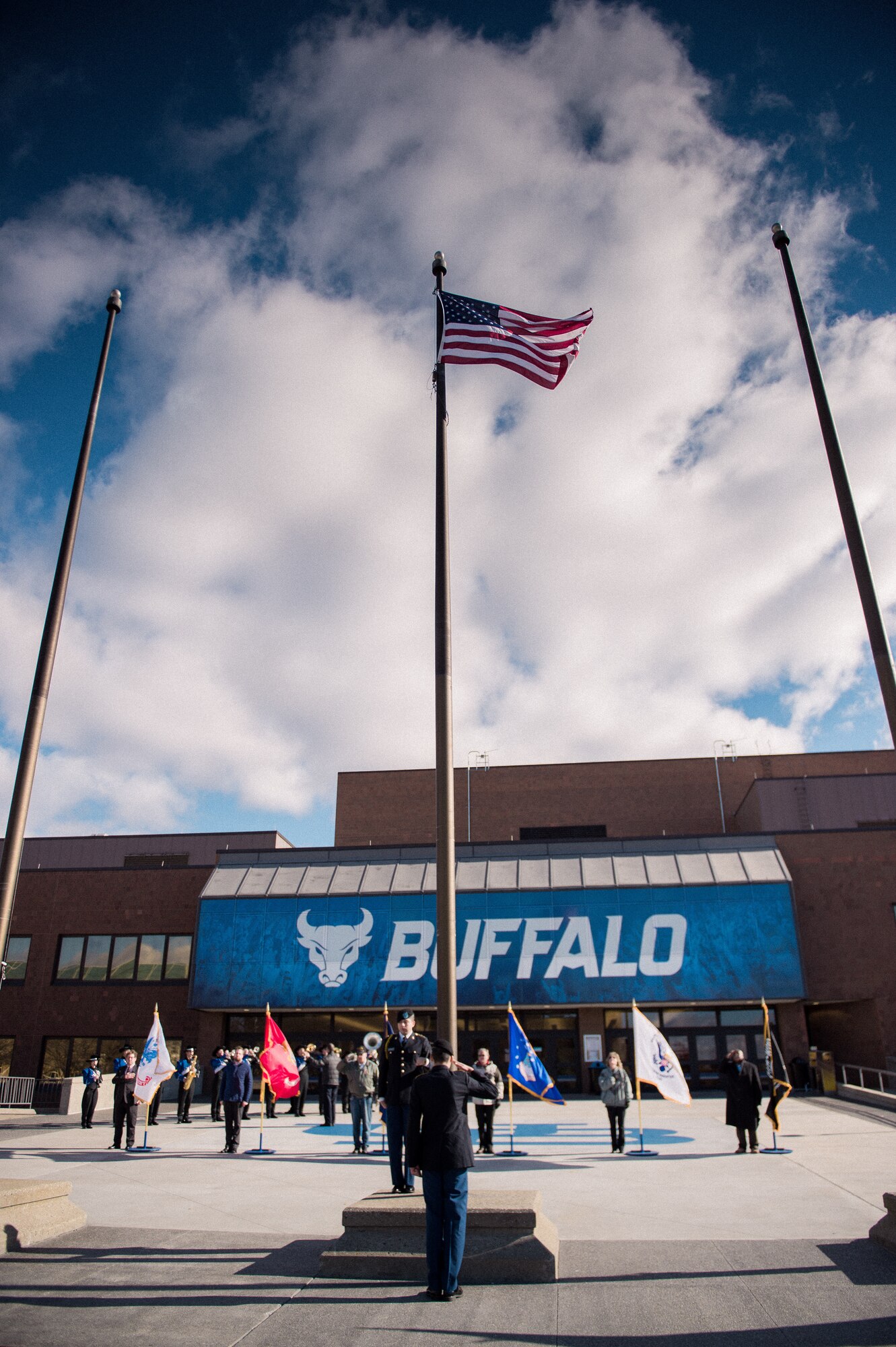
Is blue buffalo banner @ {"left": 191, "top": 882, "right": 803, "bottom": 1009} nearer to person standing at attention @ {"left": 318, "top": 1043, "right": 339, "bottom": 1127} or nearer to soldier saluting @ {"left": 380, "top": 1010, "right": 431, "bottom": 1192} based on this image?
person standing at attention @ {"left": 318, "top": 1043, "right": 339, "bottom": 1127}

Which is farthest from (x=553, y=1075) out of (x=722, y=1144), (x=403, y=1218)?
(x=403, y=1218)

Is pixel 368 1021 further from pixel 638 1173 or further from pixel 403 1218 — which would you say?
pixel 403 1218

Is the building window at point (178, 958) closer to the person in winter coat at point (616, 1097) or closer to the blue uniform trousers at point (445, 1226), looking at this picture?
the person in winter coat at point (616, 1097)

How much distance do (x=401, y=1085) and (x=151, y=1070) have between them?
31.4 feet

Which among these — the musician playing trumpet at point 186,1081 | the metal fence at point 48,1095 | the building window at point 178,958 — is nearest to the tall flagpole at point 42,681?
the musician playing trumpet at point 186,1081

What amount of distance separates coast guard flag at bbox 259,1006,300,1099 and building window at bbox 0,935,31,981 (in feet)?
66.4

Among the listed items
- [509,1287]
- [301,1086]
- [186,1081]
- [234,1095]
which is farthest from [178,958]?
[509,1287]

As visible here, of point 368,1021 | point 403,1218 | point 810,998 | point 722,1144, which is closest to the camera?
point 403,1218

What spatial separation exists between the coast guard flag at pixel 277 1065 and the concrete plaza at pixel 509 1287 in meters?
2.20

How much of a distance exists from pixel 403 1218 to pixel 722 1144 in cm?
1111

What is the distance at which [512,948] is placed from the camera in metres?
29.4

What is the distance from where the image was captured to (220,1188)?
12258 millimetres

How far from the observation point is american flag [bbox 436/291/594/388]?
13.0 m

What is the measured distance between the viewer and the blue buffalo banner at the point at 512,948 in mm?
28500
